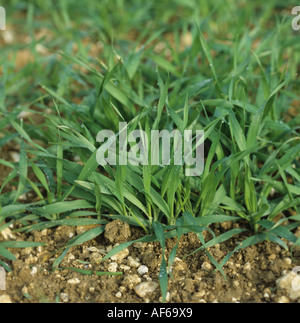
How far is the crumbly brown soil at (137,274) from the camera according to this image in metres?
1.61

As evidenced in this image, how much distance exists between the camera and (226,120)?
6.33 ft

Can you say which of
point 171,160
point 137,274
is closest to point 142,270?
point 137,274

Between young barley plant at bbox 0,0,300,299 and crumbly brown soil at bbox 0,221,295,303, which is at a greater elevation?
young barley plant at bbox 0,0,300,299

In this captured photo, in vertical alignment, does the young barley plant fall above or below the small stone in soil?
above

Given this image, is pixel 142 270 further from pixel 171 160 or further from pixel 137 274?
pixel 171 160

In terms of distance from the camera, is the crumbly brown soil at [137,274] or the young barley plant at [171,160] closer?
the crumbly brown soil at [137,274]

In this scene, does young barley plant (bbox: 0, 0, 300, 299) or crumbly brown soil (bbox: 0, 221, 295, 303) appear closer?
crumbly brown soil (bbox: 0, 221, 295, 303)

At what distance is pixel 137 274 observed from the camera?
5.53 feet

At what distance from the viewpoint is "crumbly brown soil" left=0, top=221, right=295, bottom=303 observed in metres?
1.61

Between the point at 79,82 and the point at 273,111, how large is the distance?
3.24 ft

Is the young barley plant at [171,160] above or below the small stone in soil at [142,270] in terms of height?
above

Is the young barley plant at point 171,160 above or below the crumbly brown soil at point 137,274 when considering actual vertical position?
above
